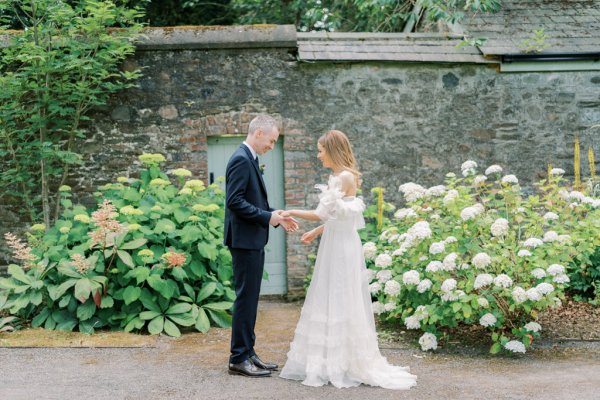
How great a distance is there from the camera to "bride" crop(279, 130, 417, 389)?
5137 mm

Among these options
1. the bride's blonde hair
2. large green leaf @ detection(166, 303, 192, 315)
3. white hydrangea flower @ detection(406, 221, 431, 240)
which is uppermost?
the bride's blonde hair

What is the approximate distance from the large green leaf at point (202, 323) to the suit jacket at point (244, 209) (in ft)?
5.81

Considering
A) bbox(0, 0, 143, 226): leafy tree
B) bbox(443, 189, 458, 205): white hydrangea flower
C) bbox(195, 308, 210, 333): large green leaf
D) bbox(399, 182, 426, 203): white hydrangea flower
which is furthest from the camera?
bbox(0, 0, 143, 226): leafy tree

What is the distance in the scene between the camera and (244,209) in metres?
5.11

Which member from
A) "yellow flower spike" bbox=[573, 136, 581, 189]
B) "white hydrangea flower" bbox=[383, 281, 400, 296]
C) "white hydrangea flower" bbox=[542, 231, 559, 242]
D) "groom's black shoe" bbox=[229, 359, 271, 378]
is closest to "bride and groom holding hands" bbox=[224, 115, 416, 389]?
"groom's black shoe" bbox=[229, 359, 271, 378]

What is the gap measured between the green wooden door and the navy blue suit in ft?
11.0

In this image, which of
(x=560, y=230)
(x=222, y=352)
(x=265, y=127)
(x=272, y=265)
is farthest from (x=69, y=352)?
(x=560, y=230)

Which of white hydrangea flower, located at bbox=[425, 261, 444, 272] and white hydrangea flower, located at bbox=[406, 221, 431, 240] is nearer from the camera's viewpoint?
white hydrangea flower, located at bbox=[425, 261, 444, 272]

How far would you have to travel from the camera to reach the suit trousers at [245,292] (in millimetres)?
5195

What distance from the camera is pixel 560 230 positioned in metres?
6.61

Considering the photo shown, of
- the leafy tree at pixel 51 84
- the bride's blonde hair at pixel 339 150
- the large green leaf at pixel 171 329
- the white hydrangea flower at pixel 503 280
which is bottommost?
the large green leaf at pixel 171 329

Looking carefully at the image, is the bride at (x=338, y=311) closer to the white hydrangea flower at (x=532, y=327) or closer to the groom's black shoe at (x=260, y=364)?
the groom's black shoe at (x=260, y=364)

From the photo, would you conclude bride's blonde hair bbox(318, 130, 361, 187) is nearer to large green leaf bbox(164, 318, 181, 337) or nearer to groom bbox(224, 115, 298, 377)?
groom bbox(224, 115, 298, 377)

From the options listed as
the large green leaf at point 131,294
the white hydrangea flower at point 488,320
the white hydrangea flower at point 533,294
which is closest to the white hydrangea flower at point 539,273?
the white hydrangea flower at point 533,294
